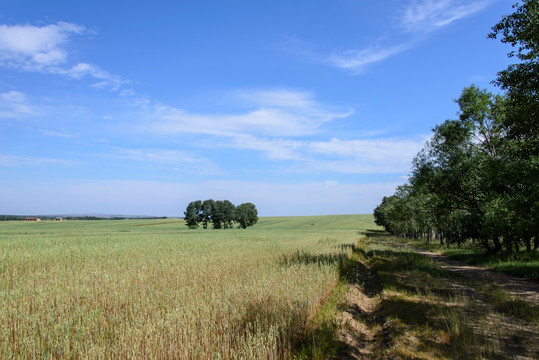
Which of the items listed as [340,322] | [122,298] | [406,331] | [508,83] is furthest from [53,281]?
[508,83]

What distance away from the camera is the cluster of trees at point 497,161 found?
41.3 ft

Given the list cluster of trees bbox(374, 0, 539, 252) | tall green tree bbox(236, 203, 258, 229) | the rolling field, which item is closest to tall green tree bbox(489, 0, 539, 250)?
cluster of trees bbox(374, 0, 539, 252)

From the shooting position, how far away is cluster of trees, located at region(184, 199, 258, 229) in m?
117

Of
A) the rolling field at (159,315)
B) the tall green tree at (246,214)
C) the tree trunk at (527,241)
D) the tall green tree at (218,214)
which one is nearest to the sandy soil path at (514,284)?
the tree trunk at (527,241)

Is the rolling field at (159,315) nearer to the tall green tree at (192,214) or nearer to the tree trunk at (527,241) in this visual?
the tree trunk at (527,241)


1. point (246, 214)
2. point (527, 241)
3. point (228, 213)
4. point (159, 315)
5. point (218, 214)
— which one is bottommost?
point (246, 214)

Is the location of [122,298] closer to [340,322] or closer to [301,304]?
[301,304]

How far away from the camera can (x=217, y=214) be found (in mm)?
116562

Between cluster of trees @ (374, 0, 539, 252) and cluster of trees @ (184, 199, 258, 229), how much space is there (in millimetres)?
87770

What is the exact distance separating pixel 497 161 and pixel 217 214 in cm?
10568

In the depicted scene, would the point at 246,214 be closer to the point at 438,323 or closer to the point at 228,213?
the point at 228,213

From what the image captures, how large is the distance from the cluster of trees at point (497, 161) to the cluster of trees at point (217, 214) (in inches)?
3456

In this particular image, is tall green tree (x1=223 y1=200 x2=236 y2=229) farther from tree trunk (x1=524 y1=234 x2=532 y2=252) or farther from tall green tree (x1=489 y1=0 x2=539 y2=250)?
tall green tree (x1=489 y1=0 x2=539 y2=250)

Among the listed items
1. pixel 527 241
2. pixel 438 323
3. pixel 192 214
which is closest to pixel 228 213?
pixel 192 214
